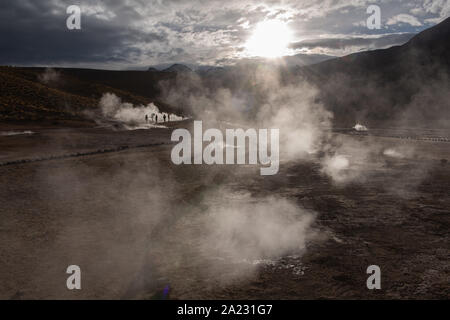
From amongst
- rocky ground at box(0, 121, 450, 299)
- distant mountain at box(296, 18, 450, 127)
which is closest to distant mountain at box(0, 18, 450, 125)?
distant mountain at box(296, 18, 450, 127)

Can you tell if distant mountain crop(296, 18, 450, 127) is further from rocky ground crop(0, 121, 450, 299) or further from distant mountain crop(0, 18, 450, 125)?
rocky ground crop(0, 121, 450, 299)

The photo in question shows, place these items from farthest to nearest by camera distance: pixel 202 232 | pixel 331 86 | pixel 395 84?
pixel 331 86 < pixel 395 84 < pixel 202 232

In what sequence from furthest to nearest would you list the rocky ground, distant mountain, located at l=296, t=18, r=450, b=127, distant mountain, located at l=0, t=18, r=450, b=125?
distant mountain, located at l=296, t=18, r=450, b=127 → distant mountain, located at l=0, t=18, r=450, b=125 → the rocky ground

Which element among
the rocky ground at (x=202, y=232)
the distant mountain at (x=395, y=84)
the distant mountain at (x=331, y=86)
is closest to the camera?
the rocky ground at (x=202, y=232)

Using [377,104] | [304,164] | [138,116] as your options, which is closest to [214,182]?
[304,164]

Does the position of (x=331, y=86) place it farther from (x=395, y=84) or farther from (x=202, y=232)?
(x=202, y=232)

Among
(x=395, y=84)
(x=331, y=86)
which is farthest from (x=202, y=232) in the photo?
(x=331, y=86)

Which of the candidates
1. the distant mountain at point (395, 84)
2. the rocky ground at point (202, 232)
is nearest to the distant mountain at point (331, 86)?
the distant mountain at point (395, 84)

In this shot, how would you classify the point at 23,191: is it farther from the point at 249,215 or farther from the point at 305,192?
the point at 305,192

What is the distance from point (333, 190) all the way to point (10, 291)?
285 inches

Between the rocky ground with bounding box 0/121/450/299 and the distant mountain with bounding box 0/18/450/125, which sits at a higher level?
the distant mountain with bounding box 0/18/450/125

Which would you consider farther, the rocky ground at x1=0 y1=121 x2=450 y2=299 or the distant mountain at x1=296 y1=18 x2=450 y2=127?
the distant mountain at x1=296 y1=18 x2=450 y2=127

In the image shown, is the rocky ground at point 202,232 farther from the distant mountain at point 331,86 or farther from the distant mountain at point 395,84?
the distant mountain at point 395,84
